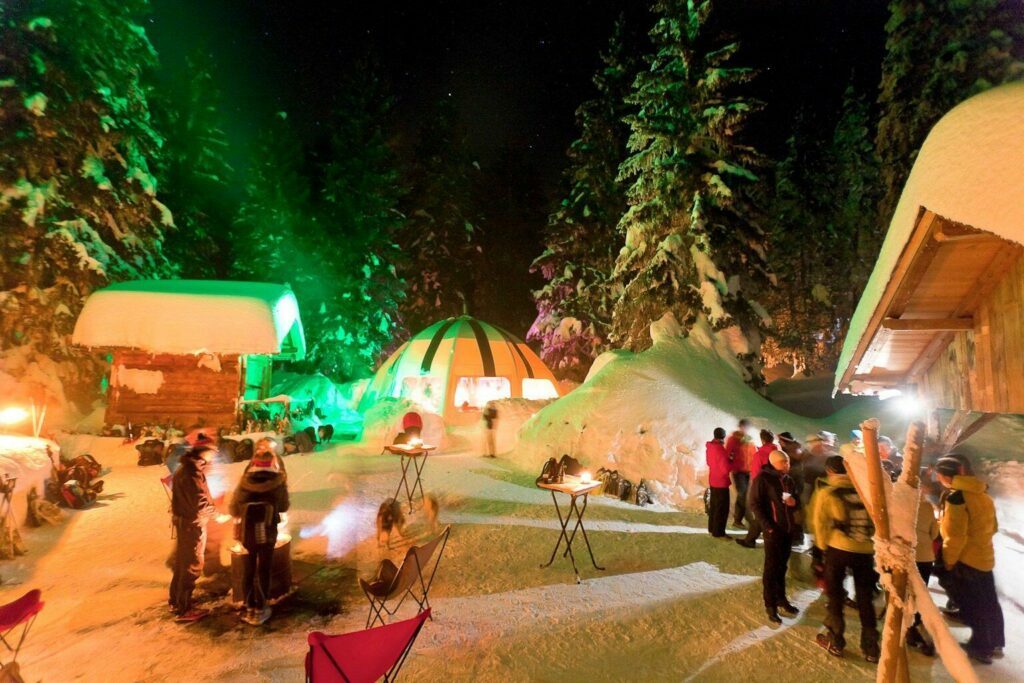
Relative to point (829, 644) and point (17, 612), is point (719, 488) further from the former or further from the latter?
point (17, 612)

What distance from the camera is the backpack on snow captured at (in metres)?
4.34

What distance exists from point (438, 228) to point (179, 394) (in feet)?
66.2

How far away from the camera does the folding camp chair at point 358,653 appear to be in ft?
9.00

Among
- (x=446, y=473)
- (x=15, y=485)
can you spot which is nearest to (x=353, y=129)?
(x=446, y=473)

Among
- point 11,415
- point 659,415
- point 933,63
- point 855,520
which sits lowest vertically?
point 855,520

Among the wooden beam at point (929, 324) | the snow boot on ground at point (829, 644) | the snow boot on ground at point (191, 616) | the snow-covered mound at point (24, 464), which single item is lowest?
the snow boot on ground at point (191, 616)

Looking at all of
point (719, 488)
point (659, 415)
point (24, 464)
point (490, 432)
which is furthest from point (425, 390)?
point (719, 488)

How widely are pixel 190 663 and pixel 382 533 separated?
289 cm

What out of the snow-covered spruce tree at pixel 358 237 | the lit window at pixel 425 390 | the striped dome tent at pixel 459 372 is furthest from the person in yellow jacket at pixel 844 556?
the snow-covered spruce tree at pixel 358 237

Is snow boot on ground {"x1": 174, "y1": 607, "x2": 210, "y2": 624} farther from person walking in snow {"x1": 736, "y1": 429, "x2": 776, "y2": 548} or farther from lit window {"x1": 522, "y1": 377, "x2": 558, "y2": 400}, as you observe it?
lit window {"x1": 522, "y1": 377, "x2": 558, "y2": 400}

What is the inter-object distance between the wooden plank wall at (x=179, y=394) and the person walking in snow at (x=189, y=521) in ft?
37.2

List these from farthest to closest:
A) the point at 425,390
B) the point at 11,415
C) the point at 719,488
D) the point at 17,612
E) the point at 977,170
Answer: the point at 425,390 < the point at 11,415 < the point at 719,488 < the point at 17,612 < the point at 977,170

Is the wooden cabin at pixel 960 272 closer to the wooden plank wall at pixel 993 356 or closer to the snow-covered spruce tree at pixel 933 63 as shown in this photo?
the wooden plank wall at pixel 993 356

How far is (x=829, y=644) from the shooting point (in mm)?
4484
